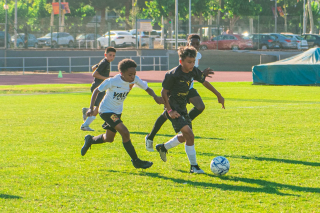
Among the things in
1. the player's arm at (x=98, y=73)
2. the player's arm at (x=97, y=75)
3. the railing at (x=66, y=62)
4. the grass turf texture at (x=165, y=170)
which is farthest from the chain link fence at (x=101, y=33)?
the player's arm at (x=97, y=75)

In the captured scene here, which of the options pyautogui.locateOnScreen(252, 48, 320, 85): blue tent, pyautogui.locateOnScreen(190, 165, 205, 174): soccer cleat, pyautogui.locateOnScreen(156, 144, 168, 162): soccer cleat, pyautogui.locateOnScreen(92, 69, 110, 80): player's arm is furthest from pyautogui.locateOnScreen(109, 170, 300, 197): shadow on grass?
pyautogui.locateOnScreen(252, 48, 320, 85): blue tent

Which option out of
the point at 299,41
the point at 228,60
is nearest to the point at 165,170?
the point at 228,60

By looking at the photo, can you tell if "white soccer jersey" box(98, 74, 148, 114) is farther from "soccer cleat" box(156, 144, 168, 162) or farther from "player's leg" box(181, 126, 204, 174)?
"player's leg" box(181, 126, 204, 174)

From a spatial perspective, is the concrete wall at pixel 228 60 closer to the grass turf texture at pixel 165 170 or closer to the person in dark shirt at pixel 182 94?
the grass turf texture at pixel 165 170

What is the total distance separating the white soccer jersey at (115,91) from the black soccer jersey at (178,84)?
482 millimetres

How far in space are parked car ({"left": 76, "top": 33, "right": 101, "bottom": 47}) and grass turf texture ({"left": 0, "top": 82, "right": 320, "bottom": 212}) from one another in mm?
29301

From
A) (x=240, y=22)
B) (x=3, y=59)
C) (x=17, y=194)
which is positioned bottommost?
(x=17, y=194)

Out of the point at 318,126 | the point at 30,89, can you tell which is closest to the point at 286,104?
the point at 318,126

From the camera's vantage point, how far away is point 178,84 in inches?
240

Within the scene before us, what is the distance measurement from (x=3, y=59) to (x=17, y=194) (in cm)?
3424

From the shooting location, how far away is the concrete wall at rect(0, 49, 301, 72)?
37.4 m

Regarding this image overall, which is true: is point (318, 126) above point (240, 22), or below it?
below

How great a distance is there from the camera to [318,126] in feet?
32.4

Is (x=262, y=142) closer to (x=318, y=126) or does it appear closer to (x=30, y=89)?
(x=318, y=126)
